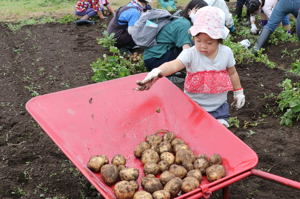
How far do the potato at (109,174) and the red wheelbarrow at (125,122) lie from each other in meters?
0.04

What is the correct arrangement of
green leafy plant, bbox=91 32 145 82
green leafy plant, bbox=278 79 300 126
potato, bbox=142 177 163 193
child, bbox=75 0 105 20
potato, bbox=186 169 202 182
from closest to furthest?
potato, bbox=142 177 163 193 < potato, bbox=186 169 202 182 < green leafy plant, bbox=278 79 300 126 < green leafy plant, bbox=91 32 145 82 < child, bbox=75 0 105 20

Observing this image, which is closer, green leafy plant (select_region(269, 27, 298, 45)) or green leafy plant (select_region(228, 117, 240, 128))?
green leafy plant (select_region(228, 117, 240, 128))

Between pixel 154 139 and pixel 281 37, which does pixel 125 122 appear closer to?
pixel 154 139

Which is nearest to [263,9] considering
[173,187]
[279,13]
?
[279,13]

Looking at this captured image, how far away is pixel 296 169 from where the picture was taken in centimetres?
338

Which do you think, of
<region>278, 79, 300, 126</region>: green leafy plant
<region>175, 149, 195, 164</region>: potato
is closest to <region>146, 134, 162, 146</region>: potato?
<region>175, 149, 195, 164</region>: potato

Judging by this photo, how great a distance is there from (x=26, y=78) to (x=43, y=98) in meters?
2.70

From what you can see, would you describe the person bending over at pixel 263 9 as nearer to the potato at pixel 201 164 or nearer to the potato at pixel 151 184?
the potato at pixel 201 164

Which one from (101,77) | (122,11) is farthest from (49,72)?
(122,11)

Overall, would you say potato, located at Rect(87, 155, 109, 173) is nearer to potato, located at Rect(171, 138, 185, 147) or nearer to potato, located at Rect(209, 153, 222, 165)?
potato, located at Rect(171, 138, 185, 147)

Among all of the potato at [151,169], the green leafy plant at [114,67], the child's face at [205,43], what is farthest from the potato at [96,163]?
the green leafy plant at [114,67]

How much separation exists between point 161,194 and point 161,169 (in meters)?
0.36

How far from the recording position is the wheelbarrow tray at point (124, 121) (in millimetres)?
2619

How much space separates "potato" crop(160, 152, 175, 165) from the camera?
2.71 m
